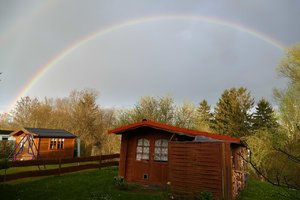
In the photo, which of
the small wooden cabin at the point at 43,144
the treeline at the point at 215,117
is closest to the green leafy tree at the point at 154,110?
the treeline at the point at 215,117

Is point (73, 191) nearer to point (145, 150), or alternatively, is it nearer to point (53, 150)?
point (145, 150)

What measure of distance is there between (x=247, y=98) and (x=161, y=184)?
38.3 meters

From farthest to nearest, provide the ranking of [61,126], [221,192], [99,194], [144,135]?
[61,126] < [144,135] < [99,194] < [221,192]

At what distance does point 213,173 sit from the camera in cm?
1116

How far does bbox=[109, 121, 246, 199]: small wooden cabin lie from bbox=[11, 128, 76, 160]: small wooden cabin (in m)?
14.4

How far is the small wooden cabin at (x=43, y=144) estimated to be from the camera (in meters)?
26.8

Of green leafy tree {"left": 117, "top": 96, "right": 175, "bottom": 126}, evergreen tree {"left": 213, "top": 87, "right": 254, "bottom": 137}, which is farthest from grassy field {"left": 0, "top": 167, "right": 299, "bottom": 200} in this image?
evergreen tree {"left": 213, "top": 87, "right": 254, "bottom": 137}

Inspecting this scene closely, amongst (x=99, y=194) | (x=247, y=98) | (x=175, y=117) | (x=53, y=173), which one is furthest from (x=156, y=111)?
(x=247, y=98)

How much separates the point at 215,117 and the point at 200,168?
37.8 metres

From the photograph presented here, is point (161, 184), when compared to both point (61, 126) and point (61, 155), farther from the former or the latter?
point (61, 126)

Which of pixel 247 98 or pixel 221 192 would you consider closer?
pixel 221 192

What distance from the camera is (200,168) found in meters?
11.6

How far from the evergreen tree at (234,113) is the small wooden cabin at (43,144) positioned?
26.6m

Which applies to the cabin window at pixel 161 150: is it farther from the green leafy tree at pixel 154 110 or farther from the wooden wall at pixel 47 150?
the wooden wall at pixel 47 150
